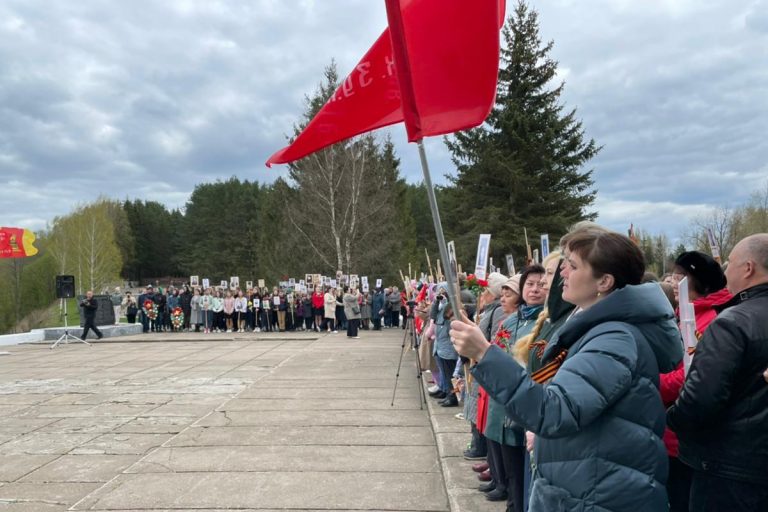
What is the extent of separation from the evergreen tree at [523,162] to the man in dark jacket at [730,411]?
88.9 feet

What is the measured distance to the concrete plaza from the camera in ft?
16.0

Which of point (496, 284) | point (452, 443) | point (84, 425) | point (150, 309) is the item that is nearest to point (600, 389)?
point (496, 284)

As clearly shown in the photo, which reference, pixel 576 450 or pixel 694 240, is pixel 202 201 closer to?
pixel 694 240

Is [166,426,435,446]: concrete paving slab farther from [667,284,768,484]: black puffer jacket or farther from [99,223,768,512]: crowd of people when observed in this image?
[667,284,768,484]: black puffer jacket

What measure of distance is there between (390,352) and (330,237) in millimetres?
19133

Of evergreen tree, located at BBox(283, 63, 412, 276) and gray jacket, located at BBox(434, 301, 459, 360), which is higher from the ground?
evergreen tree, located at BBox(283, 63, 412, 276)

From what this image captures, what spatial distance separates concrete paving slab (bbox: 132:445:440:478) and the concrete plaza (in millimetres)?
20

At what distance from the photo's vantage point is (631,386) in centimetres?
188

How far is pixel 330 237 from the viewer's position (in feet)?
110

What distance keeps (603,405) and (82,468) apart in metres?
5.79

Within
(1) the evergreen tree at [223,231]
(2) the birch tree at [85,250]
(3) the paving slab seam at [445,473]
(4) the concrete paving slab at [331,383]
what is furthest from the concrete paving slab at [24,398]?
(1) the evergreen tree at [223,231]

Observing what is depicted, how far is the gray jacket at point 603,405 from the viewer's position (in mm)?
1778

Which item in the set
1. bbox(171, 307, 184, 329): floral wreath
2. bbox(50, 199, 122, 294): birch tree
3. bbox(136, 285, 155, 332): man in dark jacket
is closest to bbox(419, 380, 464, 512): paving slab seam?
bbox(171, 307, 184, 329): floral wreath

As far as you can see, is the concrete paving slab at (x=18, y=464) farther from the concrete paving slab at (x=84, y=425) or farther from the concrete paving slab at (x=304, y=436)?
the concrete paving slab at (x=304, y=436)
